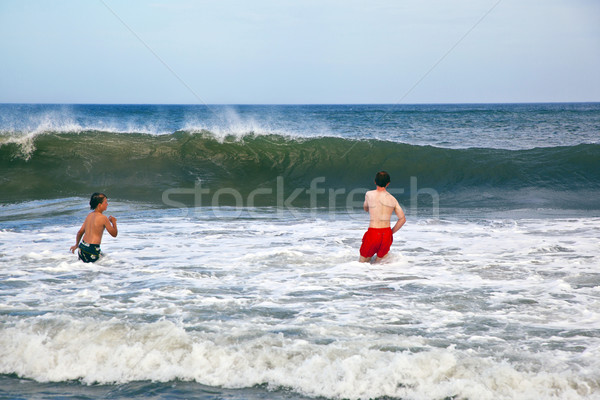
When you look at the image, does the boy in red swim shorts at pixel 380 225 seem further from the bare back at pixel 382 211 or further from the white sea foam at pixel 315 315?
the white sea foam at pixel 315 315

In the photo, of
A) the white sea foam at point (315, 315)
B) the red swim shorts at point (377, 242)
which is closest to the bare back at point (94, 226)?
the white sea foam at point (315, 315)

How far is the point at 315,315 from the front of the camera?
209 inches

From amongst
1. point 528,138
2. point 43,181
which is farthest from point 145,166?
point 528,138

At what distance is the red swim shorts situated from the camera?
7.28 meters

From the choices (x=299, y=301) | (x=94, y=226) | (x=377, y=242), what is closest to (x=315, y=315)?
(x=299, y=301)

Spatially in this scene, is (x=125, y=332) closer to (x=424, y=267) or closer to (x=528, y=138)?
(x=424, y=267)

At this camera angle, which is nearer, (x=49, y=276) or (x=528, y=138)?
(x=49, y=276)

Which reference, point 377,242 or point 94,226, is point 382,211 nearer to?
point 377,242

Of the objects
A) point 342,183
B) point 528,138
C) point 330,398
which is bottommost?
point 330,398

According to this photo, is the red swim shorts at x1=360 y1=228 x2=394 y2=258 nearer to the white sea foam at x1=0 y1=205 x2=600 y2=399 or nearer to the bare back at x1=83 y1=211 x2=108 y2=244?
the white sea foam at x1=0 y1=205 x2=600 y2=399

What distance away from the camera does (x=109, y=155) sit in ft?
65.5

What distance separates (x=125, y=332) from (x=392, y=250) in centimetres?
469

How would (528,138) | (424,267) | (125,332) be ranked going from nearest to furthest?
(125,332)
(424,267)
(528,138)

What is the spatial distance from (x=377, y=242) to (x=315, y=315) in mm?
2272
